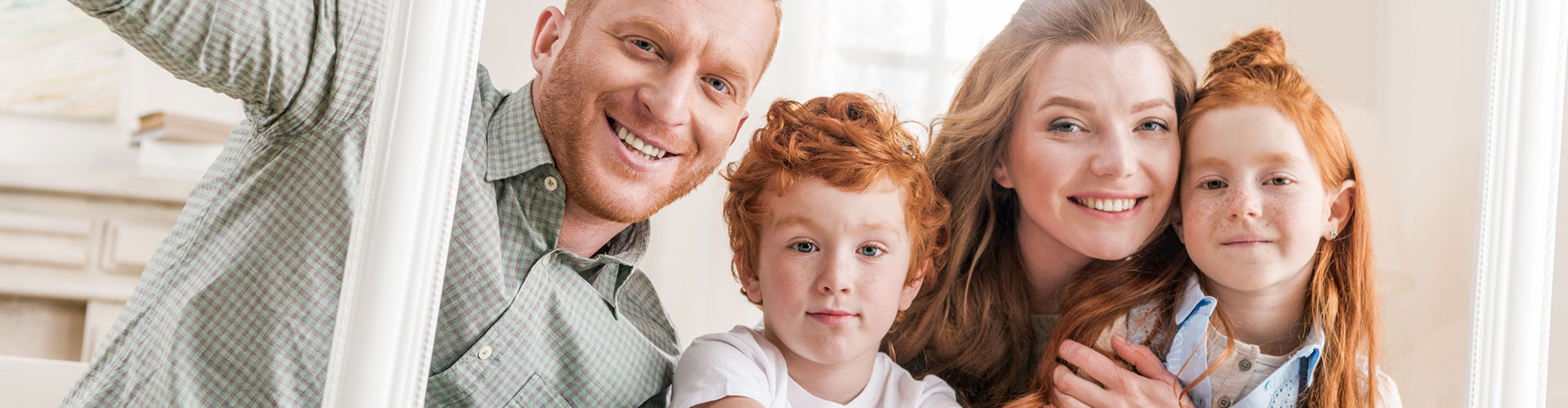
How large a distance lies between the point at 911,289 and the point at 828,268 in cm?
13

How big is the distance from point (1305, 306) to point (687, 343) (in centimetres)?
75

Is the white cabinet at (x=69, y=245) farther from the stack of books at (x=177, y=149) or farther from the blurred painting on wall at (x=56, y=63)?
the blurred painting on wall at (x=56, y=63)

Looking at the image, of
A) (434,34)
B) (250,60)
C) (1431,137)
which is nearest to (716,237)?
(434,34)

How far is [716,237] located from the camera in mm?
1107

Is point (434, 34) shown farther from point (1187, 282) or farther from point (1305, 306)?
point (1305, 306)

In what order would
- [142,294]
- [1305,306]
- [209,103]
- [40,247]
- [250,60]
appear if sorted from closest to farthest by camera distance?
[250,60] < [142,294] < [1305,306] < [40,247] < [209,103]

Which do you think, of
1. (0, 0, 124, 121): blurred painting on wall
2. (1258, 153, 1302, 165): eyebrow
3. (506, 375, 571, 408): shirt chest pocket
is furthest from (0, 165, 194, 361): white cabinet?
(1258, 153, 1302, 165): eyebrow

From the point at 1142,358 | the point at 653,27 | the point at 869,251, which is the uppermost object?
the point at 653,27

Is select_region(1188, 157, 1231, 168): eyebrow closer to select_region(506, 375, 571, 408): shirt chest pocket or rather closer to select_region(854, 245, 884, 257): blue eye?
select_region(854, 245, 884, 257): blue eye

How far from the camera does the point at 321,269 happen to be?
3.36 ft

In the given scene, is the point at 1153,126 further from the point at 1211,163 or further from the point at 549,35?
the point at 549,35

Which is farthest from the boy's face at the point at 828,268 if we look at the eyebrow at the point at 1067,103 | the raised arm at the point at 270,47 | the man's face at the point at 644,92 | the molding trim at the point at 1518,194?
the molding trim at the point at 1518,194

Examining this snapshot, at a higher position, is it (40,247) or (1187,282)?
(1187,282)

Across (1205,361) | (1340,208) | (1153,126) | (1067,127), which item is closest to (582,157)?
(1067,127)
